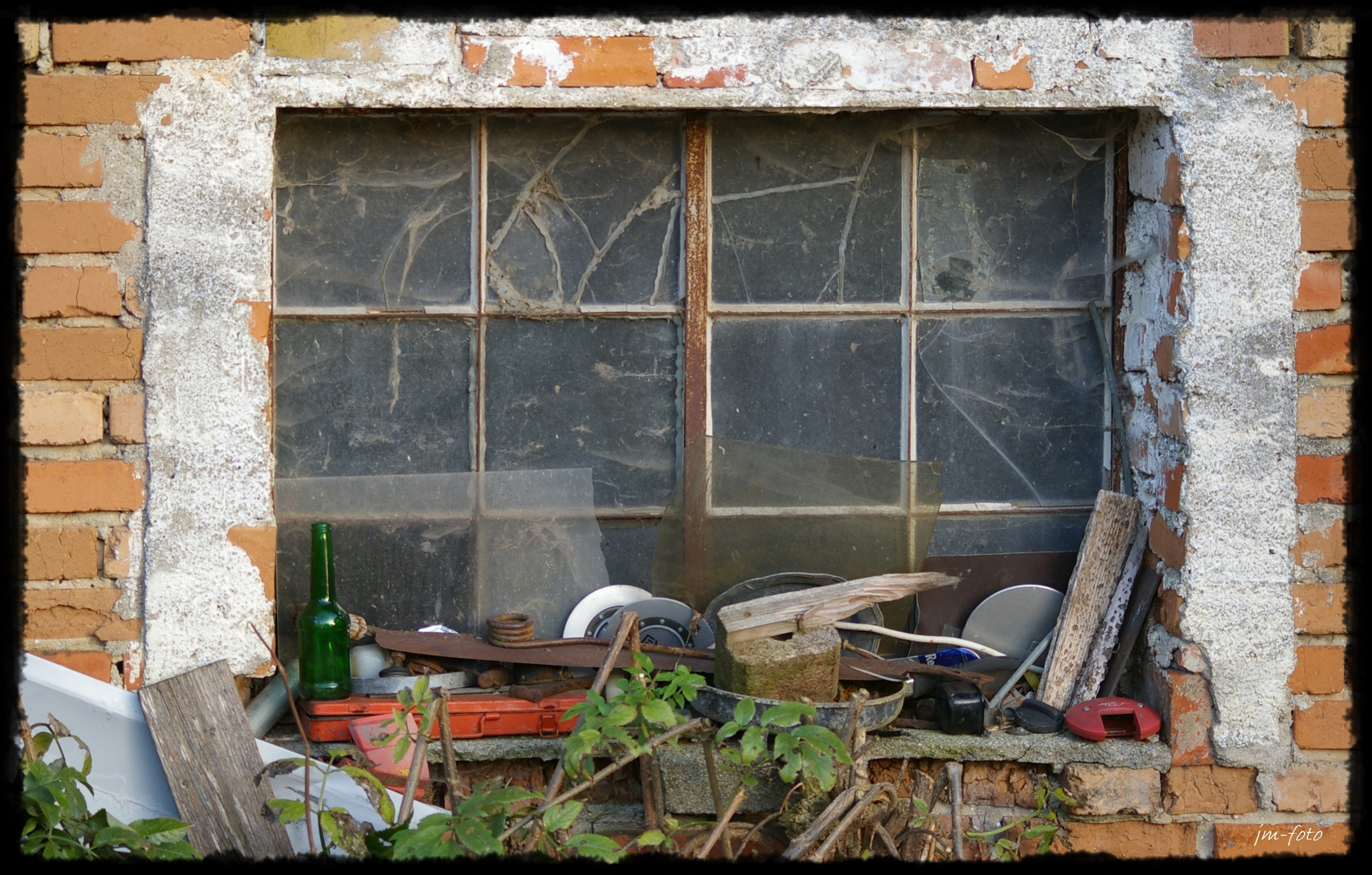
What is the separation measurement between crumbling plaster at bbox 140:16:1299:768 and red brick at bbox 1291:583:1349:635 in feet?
0.12

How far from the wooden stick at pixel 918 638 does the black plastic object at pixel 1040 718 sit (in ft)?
0.52

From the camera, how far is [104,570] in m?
2.19

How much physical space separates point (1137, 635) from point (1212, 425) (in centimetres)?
51

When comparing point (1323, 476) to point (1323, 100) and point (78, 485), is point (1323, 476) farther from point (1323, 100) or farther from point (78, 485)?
point (78, 485)

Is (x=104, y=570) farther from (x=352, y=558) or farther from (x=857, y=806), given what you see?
(x=857, y=806)

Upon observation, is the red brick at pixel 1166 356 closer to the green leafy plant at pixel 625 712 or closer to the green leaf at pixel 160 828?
the green leafy plant at pixel 625 712

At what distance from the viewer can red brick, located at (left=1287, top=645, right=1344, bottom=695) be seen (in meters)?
2.30

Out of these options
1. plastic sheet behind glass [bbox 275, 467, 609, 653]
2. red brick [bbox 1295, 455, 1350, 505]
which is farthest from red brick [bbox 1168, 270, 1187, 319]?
plastic sheet behind glass [bbox 275, 467, 609, 653]

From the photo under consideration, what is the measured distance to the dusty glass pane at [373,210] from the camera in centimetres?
243

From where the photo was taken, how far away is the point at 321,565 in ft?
7.40

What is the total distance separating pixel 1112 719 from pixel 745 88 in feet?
5.31

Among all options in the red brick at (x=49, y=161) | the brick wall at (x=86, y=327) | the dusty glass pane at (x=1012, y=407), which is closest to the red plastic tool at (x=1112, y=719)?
the dusty glass pane at (x=1012, y=407)

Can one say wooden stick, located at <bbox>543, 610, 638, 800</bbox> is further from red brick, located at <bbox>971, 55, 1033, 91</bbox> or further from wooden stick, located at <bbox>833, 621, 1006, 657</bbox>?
red brick, located at <bbox>971, 55, 1033, 91</bbox>

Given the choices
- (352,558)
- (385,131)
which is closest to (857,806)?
(352,558)
